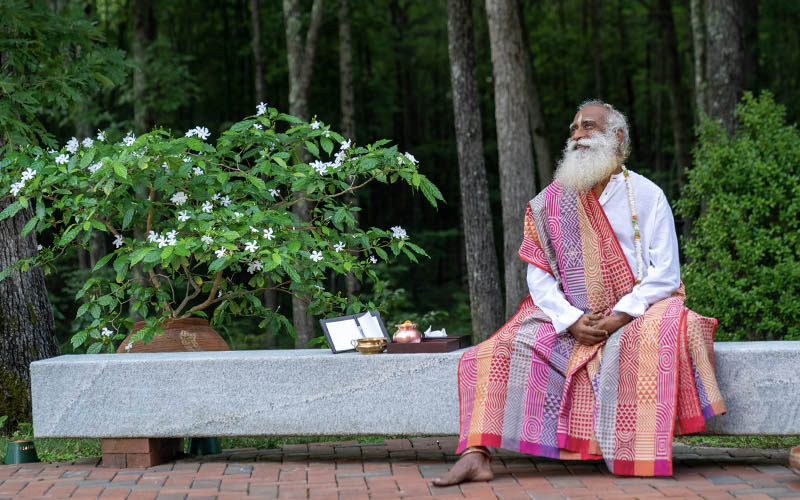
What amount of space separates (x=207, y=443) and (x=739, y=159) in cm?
481

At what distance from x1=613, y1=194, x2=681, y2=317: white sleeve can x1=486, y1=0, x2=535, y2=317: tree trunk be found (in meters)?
4.58

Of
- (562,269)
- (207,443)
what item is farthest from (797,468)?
(207,443)

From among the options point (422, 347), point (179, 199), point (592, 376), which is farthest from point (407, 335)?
point (179, 199)

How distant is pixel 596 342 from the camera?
14.2ft

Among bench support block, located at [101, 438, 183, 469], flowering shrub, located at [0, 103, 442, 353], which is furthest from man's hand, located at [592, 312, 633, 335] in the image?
bench support block, located at [101, 438, 183, 469]

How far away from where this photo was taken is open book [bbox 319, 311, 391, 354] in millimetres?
4875

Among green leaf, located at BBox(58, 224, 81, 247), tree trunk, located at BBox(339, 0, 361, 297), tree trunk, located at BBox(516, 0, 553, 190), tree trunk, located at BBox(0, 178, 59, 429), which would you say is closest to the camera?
green leaf, located at BBox(58, 224, 81, 247)

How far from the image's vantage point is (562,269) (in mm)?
4590

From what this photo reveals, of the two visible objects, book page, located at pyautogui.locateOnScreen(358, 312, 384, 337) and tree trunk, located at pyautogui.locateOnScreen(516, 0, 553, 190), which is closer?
book page, located at pyautogui.locateOnScreen(358, 312, 384, 337)

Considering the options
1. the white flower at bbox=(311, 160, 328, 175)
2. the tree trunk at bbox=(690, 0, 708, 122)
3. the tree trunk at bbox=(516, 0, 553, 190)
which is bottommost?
the white flower at bbox=(311, 160, 328, 175)

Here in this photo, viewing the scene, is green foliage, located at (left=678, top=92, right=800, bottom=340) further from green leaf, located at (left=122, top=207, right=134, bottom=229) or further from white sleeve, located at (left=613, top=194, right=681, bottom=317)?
green leaf, located at (left=122, top=207, right=134, bottom=229)

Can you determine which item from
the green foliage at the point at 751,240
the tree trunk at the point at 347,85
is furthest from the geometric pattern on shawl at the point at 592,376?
the tree trunk at the point at 347,85

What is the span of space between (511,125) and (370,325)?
15.1 feet

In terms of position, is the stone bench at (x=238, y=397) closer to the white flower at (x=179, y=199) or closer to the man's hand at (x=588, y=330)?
the man's hand at (x=588, y=330)
